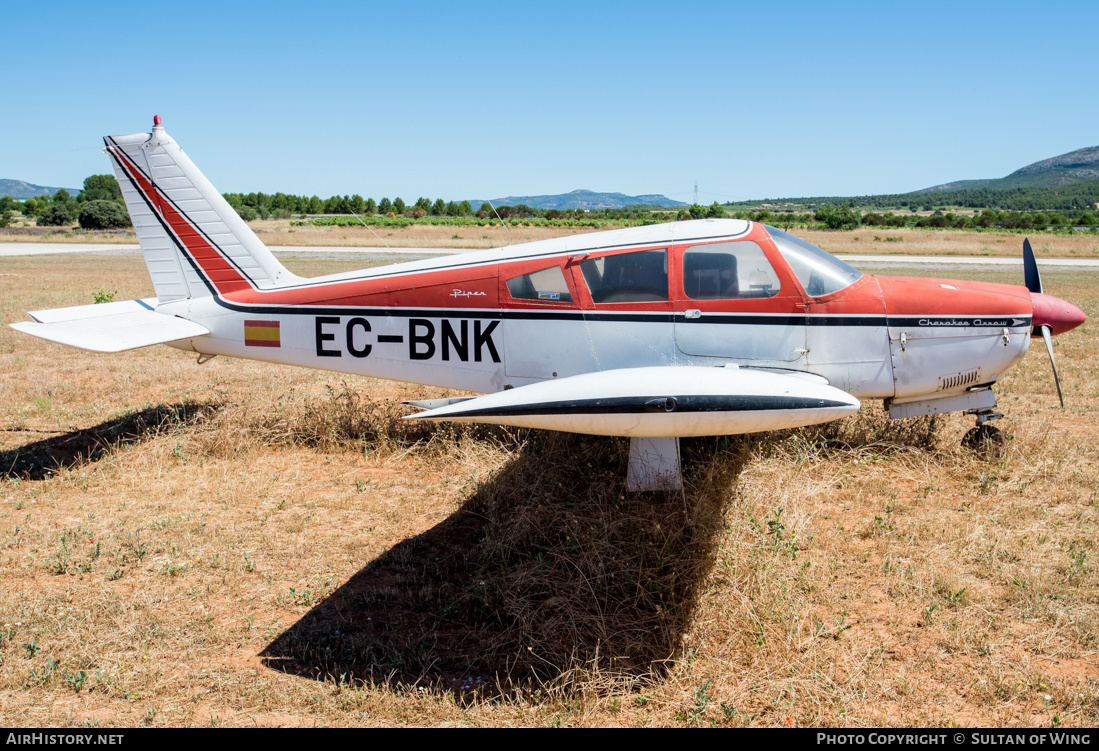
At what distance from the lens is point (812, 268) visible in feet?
19.0

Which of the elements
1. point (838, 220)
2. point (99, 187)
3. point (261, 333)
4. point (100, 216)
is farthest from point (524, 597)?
point (99, 187)

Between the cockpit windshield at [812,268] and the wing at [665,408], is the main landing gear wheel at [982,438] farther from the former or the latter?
the wing at [665,408]

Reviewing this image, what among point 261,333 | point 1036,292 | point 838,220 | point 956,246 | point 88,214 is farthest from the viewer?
point 838,220

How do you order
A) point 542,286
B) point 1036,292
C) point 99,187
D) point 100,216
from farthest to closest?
point 99,187
point 100,216
point 1036,292
point 542,286

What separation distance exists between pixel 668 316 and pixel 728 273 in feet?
2.02

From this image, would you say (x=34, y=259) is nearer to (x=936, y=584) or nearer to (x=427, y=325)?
(x=427, y=325)

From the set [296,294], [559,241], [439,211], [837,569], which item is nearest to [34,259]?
[296,294]

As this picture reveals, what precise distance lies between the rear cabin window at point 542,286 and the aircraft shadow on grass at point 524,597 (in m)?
1.65

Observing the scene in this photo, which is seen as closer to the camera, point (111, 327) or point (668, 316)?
point (668, 316)

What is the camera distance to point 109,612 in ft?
15.0

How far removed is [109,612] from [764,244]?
5518 mm

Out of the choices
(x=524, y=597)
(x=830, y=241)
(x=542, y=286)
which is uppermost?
(x=830, y=241)

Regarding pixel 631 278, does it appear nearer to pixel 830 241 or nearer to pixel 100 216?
pixel 830 241

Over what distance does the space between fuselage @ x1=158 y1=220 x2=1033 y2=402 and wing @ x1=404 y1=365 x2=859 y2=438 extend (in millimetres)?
1271
